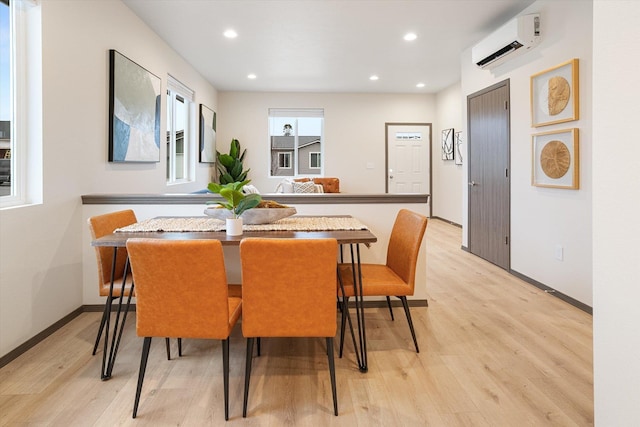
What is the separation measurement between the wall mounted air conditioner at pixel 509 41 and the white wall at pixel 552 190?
79 millimetres

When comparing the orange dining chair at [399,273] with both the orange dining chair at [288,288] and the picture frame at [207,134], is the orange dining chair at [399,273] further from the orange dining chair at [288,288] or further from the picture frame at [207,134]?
the picture frame at [207,134]

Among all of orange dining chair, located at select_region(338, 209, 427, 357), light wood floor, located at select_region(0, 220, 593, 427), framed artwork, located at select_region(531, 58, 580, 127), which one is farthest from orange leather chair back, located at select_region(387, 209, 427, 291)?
framed artwork, located at select_region(531, 58, 580, 127)

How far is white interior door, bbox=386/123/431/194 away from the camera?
8.16 meters

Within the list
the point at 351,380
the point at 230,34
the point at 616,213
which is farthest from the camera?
the point at 230,34

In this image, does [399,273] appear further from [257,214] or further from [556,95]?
[556,95]

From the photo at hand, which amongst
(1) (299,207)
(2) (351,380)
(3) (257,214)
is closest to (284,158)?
(1) (299,207)

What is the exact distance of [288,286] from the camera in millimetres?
1722

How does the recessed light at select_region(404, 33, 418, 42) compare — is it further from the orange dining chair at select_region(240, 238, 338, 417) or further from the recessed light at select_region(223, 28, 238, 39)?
the orange dining chair at select_region(240, 238, 338, 417)

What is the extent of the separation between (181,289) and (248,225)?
2.67 ft

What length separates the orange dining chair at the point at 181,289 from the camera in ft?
5.43

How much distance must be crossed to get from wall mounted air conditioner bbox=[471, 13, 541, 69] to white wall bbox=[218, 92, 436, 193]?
3621mm

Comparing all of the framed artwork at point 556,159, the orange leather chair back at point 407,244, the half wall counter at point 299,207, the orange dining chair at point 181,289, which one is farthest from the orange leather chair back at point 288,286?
the framed artwork at point 556,159

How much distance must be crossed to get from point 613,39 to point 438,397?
1.55 m

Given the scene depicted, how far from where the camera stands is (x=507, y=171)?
4270 millimetres
